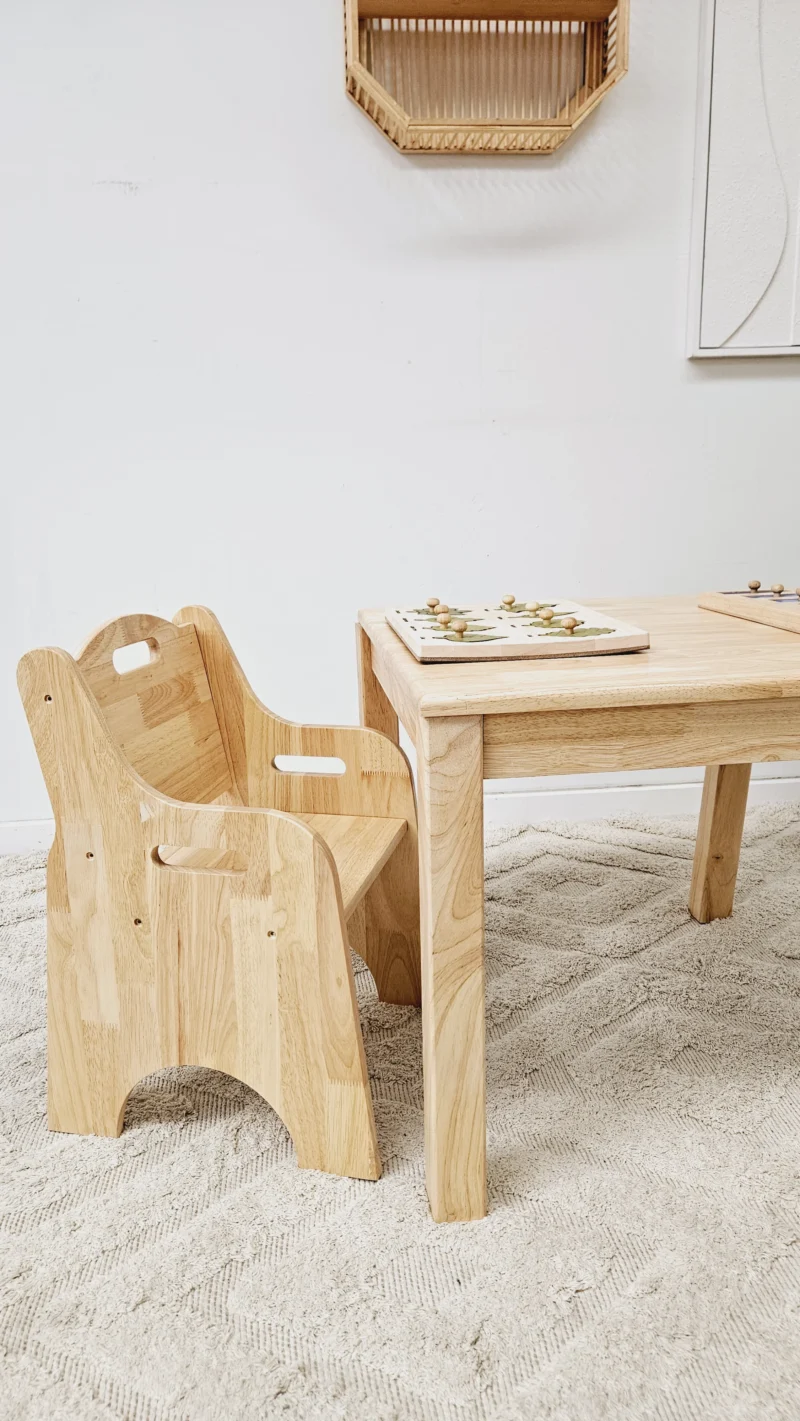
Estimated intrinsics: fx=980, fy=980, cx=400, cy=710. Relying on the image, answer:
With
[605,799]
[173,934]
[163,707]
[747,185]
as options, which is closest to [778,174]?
[747,185]

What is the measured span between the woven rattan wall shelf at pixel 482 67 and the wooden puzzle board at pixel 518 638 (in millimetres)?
1218

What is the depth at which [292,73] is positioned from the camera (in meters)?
2.00

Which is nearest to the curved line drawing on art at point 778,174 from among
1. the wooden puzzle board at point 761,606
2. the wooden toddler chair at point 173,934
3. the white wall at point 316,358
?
the white wall at point 316,358

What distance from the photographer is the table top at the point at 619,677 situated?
0.97 meters

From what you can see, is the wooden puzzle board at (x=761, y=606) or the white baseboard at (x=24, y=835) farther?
the white baseboard at (x=24, y=835)

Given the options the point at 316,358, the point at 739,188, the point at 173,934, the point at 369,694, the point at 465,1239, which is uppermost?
the point at 739,188

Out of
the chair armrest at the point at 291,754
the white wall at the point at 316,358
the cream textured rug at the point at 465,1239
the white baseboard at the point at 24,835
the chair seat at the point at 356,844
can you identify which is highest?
the white wall at the point at 316,358

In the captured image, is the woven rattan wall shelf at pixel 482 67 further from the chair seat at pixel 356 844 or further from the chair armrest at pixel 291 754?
the chair seat at pixel 356 844

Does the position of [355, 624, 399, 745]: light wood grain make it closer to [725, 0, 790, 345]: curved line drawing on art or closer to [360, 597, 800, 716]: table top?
[360, 597, 800, 716]: table top

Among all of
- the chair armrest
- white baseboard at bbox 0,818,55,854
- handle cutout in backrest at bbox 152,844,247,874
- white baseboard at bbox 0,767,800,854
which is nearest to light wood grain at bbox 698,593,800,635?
the chair armrest

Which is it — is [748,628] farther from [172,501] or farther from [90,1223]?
[172,501]

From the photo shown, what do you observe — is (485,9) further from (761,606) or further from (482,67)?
(761,606)

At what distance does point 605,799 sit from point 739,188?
4.60 feet

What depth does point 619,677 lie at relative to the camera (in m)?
1.03
